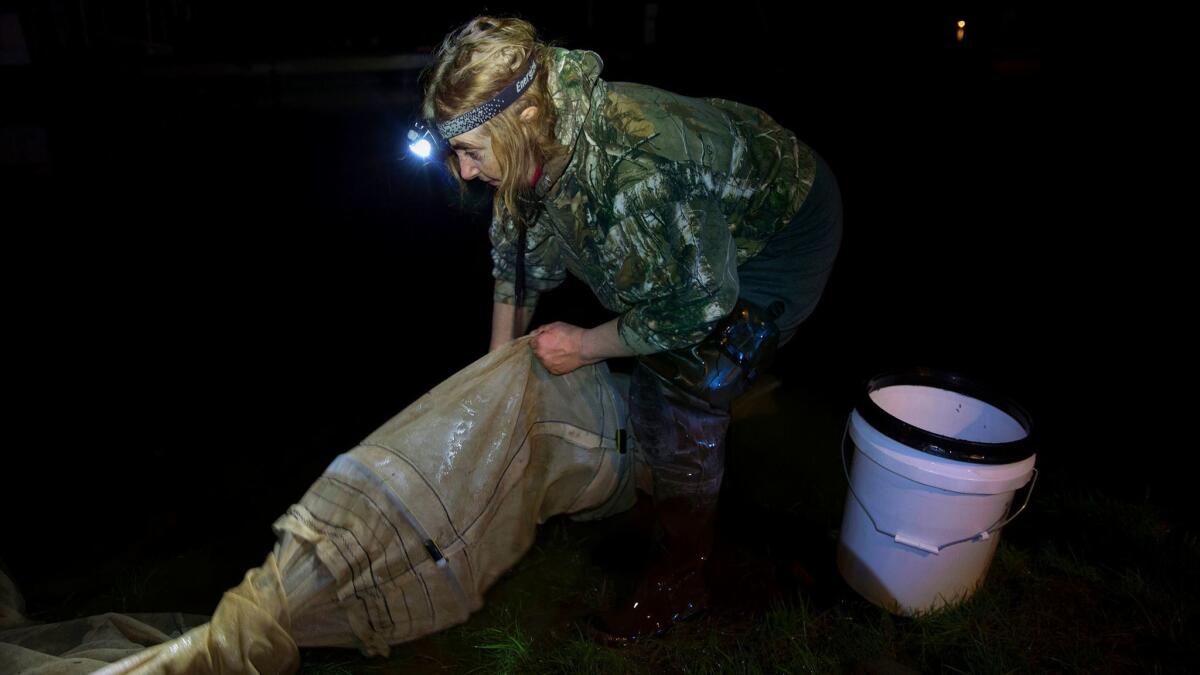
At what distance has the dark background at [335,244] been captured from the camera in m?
3.48

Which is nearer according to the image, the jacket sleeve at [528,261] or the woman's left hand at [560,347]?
the woman's left hand at [560,347]

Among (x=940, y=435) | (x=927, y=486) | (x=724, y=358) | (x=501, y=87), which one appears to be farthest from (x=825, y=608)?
(x=501, y=87)

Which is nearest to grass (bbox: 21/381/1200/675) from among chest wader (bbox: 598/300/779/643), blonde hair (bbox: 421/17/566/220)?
chest wader (bbox: 598/300/779/643)

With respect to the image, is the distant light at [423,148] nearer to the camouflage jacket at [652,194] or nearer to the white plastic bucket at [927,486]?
the camouflage jacket at [652,194]

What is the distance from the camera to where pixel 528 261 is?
2736 millimetres

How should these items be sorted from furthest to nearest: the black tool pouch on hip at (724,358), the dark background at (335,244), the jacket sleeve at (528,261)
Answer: the dark background at (335,244) → the jacket sleeve at (528,261) → the black tool pouch on hip at (724,358)

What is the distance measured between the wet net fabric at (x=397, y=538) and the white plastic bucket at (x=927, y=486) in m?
0.92

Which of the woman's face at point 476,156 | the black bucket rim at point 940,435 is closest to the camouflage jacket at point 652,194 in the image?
the woman's face at point 476,156

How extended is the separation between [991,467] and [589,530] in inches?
59.7

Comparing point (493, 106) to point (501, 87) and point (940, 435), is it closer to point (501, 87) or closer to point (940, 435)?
point (501, 87)

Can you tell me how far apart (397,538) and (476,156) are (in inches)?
44.1

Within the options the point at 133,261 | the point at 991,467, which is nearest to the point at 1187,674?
the point at 991,467

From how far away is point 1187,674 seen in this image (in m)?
2.19

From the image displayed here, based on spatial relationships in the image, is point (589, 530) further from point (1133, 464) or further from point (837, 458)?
point (1133, 464)
